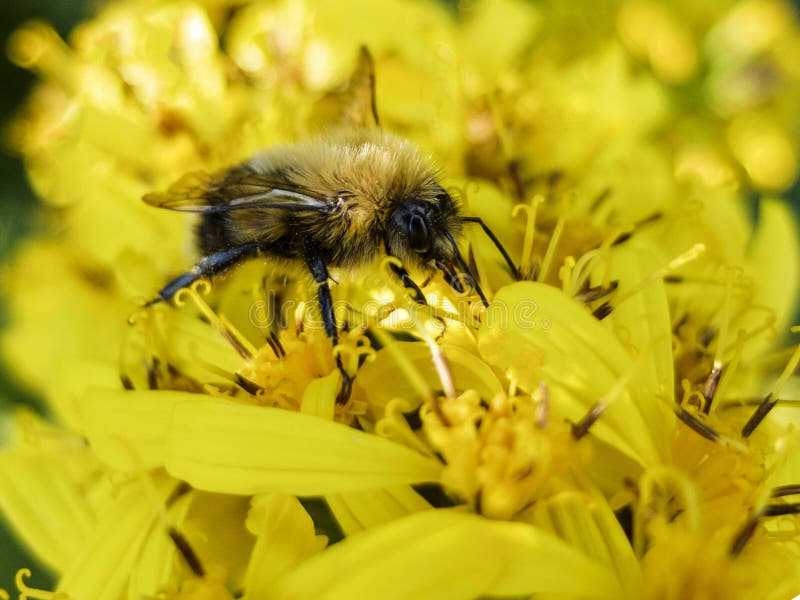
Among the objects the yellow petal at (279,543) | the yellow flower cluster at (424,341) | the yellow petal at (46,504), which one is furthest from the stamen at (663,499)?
the yellow petal at (46,504)

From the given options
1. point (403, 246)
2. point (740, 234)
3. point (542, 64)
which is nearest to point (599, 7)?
point (542, 64)

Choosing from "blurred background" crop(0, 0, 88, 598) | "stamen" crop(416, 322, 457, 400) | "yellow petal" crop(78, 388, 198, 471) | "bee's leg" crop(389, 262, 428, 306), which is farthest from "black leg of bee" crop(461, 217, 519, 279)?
"blurred background" crop(0, 0, 88, 598)

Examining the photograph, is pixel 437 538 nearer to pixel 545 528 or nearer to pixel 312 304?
pixel 545 528

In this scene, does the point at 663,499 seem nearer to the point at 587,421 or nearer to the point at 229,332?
the point at 587,421

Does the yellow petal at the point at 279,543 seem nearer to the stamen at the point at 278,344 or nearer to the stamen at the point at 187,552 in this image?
the stamen at the point at 187,552

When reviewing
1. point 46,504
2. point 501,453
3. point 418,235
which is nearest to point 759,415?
point 501,453

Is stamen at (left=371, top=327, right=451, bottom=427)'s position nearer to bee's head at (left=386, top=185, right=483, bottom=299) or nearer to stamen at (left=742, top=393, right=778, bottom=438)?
bee's head at (left=386, top=185, right=483, bottom=299)
